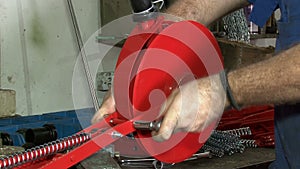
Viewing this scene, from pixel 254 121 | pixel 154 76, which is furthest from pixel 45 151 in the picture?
pixel 254 121

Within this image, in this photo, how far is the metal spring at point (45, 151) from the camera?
74cm

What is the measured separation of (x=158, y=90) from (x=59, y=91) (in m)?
1.36

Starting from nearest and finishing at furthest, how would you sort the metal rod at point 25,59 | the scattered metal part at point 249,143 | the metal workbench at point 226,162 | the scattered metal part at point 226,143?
the metal workbench at point 226,162 < the scattered metal part at point 226,143 < the scattered metal part at point 249,143 < the metal rod at point 25,59

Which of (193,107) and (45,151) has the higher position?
(193,107)

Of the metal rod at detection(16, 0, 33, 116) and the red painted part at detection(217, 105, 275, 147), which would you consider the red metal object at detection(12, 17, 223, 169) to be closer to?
the red painted part at detection(217, 105, 275, 147)

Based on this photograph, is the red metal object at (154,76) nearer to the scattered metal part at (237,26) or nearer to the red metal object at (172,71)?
the red metal object at (172,71)

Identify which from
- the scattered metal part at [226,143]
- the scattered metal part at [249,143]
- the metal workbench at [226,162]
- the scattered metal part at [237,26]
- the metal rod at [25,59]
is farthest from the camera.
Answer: the scattered metal part at [237,26]

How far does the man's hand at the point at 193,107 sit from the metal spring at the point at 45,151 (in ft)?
0.53

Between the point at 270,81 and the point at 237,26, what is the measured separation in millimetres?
1518

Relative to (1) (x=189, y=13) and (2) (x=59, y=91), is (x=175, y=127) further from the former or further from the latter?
(2) (x=59, y=91)

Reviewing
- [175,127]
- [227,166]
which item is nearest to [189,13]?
[175,127]

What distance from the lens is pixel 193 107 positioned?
2.07 ft

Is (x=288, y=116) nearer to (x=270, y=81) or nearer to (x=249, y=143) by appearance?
(x=270, y=81)

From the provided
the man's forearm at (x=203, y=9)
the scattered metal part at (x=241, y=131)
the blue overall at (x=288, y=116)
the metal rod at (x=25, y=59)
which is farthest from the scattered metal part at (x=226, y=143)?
the metal rod at (x=25, y=59)
